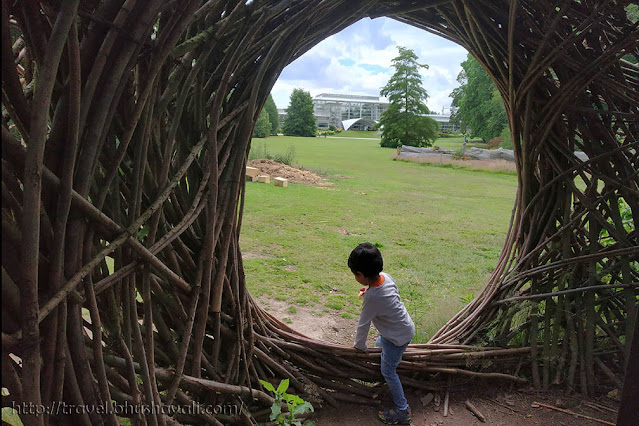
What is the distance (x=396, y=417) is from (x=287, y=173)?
1030 centimetres

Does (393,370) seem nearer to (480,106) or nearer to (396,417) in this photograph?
(396,417)

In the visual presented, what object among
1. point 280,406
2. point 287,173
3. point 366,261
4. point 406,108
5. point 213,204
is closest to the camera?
point 213,204

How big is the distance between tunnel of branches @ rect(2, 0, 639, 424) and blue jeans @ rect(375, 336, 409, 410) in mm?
121

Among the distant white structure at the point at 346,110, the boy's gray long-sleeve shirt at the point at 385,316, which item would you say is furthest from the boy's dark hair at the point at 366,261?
the distant white structure at the point at 346,110

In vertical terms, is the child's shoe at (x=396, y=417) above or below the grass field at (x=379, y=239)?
below

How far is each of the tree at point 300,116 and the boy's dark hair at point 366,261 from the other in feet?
102

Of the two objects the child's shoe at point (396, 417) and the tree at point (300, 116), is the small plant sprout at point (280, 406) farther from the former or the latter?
the tree at point (300, 116)

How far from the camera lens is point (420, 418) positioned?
2.28 m

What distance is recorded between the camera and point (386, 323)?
2.26m

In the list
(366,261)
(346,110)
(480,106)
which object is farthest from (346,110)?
(366,261)

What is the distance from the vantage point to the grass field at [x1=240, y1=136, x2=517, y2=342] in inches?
169

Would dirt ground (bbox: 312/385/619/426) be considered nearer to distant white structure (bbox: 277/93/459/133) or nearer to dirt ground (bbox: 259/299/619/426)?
dirt ground (bbox: 259/299/619/426)

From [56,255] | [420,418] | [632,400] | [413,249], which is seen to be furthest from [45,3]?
[413,249]

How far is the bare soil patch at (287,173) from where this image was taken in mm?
11617
